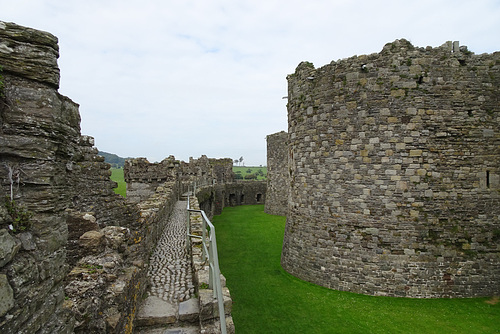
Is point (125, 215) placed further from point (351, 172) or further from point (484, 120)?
point (484, 120)

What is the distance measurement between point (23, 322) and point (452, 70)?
34.9 feet

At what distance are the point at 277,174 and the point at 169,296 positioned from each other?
20642 millimetres

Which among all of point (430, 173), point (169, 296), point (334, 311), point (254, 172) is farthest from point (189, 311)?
point (254, 172)

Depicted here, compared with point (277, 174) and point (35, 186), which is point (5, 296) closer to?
point (35, 186)

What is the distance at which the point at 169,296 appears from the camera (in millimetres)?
5215

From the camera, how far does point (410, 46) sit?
8.87m

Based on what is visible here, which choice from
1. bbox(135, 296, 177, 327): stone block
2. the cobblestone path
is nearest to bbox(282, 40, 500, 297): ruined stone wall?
the cobblestone path

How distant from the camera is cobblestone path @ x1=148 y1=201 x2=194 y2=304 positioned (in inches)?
210

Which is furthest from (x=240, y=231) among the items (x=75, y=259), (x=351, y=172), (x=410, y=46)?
(x=75, y=259)

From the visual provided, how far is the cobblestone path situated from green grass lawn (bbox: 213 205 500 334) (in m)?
2.17

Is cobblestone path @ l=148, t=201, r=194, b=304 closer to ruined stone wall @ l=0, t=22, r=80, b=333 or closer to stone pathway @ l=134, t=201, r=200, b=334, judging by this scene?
stone pathway @ l=134, t=201, r=200, b=334

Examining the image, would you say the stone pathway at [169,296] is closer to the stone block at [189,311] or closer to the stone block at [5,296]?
the stone block at [189,311]

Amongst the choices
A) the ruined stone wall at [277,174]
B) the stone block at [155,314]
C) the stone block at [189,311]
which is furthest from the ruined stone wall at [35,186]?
the ruined stone wall at [277,174]

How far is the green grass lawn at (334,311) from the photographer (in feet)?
24.1
